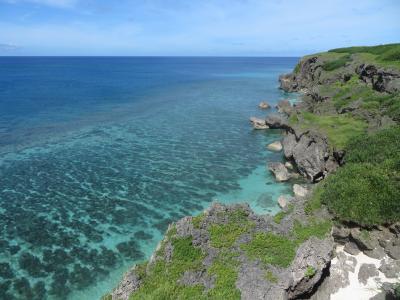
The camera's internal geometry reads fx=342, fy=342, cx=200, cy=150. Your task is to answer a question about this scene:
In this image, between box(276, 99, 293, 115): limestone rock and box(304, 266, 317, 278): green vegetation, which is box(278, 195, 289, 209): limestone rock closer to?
box(304, 266, 317, 278): green vegetation

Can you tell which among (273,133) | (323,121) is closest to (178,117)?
(273,133)

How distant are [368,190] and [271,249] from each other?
38.0ft

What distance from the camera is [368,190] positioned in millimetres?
29219

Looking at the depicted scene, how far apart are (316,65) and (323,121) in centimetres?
6428

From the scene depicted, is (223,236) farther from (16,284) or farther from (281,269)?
(16,284)

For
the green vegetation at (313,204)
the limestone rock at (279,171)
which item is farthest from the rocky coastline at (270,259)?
the limestone rock at (279,171)

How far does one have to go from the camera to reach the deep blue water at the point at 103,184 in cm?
2834

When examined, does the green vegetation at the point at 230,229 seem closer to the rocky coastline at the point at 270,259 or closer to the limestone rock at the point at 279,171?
the rocky coastline at the point at 270,259

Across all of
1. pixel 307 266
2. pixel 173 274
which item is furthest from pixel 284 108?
pixel 173 274

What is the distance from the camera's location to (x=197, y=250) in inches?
905

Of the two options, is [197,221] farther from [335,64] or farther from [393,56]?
[335,64]

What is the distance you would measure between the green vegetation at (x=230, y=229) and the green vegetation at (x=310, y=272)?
5124mm

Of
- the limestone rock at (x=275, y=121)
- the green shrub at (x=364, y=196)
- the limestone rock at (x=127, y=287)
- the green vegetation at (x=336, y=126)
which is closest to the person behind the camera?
the limestone rock at (x=127, y=287)

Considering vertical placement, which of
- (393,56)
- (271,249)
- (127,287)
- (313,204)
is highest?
(393,56)
